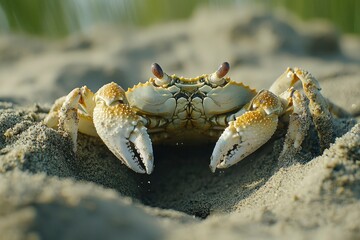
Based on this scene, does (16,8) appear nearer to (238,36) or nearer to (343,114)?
(238,36)

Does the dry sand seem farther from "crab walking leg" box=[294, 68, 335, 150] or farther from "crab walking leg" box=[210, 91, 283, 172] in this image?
"crab walking leg" box=[210, 91, 283, 172]

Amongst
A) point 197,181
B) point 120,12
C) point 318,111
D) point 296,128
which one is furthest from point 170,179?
point 120,12

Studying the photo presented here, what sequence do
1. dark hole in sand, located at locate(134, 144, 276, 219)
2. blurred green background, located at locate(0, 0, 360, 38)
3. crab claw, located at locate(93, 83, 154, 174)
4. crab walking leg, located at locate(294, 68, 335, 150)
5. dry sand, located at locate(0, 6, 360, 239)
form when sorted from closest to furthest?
1. dry sand, located at locate(0, 6, 360, 239)
2. crab claw, located at locate(93, 83, 154, 174)
3. dark hole in sand, located at locate(134, 144, 276, 219)
4. crab walking leg, located at locate(294, 68, 335, 150)
5. blurred green background, located at locate(0, 0, 360, 38)

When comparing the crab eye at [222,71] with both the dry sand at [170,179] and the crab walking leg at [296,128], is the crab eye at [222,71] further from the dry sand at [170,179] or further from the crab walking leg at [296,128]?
the dry sand at [170,179]

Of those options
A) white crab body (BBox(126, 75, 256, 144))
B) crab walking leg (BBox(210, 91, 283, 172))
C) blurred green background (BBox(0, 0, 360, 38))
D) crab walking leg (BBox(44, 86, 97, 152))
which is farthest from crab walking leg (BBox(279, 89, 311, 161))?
blurred green background (BBox(0, 0, 360, 38))

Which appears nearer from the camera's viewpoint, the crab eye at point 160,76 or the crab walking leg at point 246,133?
the crab walking leg at point 246,133

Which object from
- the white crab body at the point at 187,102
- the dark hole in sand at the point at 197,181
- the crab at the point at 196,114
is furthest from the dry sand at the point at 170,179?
the white crab body at the point at 187,102

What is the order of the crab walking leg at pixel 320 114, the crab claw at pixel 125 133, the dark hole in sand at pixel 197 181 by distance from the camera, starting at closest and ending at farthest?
1. the crab claw at pixel 125 133
2. the dark hole in sand at pixel 197 181
3. the crab walking leg at pixel 320 114

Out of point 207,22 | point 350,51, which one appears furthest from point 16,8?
point 350,51
